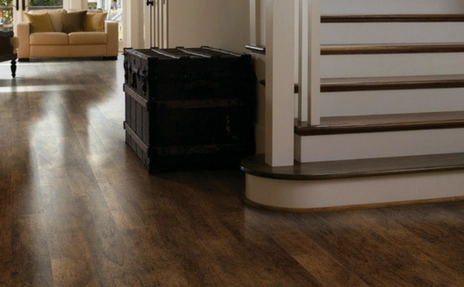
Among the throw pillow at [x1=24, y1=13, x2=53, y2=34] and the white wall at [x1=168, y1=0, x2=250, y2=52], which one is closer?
the white wall at [x1=168, y1=0, x2=250, y2=52]

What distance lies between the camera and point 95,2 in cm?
1491

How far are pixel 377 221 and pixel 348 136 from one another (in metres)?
0.55

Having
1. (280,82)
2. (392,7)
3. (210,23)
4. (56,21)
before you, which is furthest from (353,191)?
(56,21)

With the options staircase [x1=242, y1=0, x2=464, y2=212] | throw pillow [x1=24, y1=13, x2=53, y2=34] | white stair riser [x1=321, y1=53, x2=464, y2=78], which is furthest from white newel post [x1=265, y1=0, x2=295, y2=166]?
throw pillow [x1=24, y1=13, x2=53, y2=34]

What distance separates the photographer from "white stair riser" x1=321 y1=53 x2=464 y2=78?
4.23 m

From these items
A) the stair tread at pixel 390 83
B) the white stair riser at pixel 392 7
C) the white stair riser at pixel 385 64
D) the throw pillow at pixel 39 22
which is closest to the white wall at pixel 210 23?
the white stair riser at pixel 392 7

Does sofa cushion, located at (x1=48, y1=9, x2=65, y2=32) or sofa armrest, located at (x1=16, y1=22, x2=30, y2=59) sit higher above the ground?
sofa cushion, located at (x1=48, y1=9, x2=65, y2=32)

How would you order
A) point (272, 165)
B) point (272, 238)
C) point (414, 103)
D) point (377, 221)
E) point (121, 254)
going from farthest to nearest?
point (414, 103), point (272, 165), point (377, 221), point (272, 238), point (121, 254)

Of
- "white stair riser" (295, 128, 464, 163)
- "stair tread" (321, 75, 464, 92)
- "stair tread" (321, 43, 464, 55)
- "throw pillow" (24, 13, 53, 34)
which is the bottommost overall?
"white stair riser" (295, 128, 464, 163)

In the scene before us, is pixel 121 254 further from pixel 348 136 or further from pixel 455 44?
pixel 455 44

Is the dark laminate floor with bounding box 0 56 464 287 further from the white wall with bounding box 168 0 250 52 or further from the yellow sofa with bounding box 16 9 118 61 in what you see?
the yellow sofa with bounding box 16 9 118 61

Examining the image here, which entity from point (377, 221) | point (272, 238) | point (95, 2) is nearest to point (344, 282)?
point (272, 238)

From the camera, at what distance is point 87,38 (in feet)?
41.8

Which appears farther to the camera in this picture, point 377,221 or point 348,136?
point 348,136
